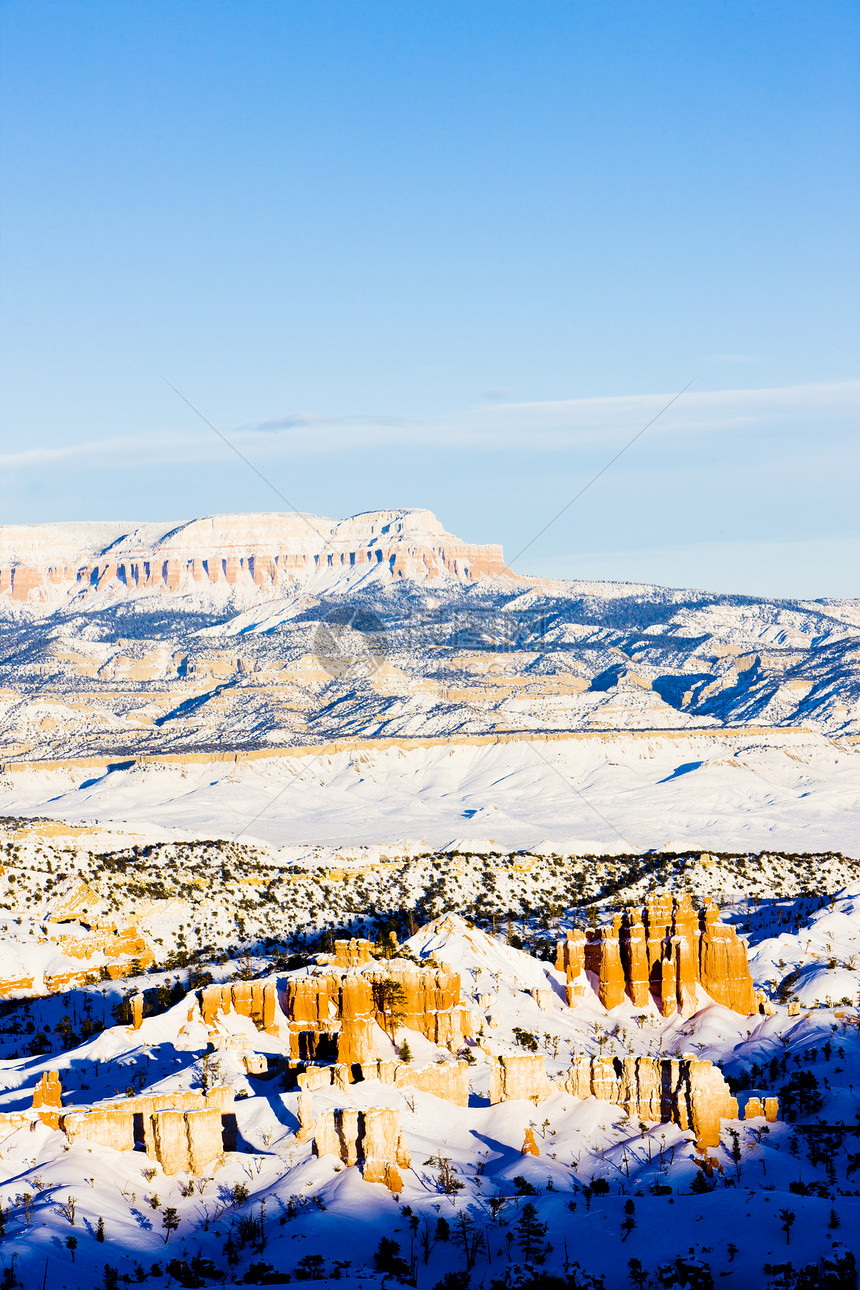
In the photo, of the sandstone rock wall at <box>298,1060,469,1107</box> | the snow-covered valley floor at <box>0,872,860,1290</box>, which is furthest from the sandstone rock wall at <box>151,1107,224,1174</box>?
the sandstone rock wall at <box>298,1060,469,1107</box>

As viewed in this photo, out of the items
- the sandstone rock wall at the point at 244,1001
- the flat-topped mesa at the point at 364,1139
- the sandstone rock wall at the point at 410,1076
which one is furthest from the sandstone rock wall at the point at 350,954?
the flat-topped mesa at the point at 364,1139

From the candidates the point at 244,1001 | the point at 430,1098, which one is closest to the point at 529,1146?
the point at 430,1098

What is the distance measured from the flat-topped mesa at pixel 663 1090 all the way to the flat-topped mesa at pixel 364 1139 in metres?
9.28

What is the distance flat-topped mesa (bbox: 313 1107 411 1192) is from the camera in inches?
1620

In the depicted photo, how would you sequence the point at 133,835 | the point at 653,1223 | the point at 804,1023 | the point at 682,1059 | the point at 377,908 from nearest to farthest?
the point at 653,1223, the point at 682,1059, the point at 804,1023, the point at 377,908, the point at 133,835

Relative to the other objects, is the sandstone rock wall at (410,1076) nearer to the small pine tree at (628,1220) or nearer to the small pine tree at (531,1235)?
the small pine tree at (531,1235)

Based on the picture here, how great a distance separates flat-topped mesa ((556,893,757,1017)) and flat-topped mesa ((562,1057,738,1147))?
56.8 ft

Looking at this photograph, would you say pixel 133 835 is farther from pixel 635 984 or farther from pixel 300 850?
pixel 635 984

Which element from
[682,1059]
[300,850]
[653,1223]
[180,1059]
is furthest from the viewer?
[300,850]

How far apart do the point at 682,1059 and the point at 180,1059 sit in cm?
1760

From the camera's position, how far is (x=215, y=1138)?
41469mm

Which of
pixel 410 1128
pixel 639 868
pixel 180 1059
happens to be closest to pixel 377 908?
pixel 639 868

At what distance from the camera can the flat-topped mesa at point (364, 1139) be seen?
41.2 metres

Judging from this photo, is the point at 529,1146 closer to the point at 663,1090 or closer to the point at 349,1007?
the point at 663,1090
